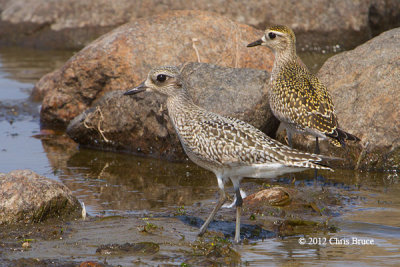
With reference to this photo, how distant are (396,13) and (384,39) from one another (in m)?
9.62

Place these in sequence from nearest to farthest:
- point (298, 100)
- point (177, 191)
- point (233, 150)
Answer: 1. point (233, 150)
2. point (298, 100)
3. point (177, 191)

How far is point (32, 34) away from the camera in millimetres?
22125

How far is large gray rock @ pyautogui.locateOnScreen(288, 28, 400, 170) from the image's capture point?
10.5 meters

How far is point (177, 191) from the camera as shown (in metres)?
9.87

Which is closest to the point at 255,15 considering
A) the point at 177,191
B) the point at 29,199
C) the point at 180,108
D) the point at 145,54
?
the point at 145,54

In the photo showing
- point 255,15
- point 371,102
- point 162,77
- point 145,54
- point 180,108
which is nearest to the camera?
point 180,108

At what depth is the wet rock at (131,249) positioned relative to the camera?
6.85m

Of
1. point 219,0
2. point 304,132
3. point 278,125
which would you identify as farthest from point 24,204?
point 219,0

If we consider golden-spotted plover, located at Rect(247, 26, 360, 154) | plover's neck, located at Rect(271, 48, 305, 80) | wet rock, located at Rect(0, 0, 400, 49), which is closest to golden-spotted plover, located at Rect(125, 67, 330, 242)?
golden-spotted plover, located at Rect(247, 26, 360, 154)

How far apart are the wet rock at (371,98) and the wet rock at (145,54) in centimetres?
228

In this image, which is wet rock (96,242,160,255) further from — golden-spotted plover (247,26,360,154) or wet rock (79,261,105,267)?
golden-spotted plover (247,26,360,154)

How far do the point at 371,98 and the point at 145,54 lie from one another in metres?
4.61

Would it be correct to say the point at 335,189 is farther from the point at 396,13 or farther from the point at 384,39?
the point at 396,13

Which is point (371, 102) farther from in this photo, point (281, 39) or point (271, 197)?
point (271, 197)
